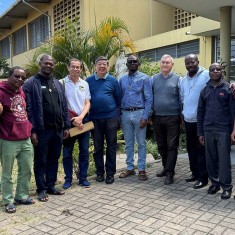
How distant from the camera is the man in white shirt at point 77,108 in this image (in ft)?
16.7

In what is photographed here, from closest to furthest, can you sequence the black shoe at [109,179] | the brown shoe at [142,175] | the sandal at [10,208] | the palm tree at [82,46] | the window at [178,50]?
the sandal at [10,208] < the black shoe at [109,179] < the brown shoe at [142,175] < the palm tree at [82,46] < the window at [178,50]

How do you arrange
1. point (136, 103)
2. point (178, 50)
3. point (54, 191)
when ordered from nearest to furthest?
1. point (54, 191)
2. point (136, 103)
3. point (178, 50)

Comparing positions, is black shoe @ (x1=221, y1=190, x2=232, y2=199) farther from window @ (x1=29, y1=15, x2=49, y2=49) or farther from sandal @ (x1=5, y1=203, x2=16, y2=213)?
window @ (x1=29, y1=15, x2=49, y2=49)

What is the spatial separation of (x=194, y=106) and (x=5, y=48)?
2306 centimetres

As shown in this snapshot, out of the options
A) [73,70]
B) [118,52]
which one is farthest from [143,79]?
[118,52]

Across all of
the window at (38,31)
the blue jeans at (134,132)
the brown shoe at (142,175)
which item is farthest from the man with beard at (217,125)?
the window at (38,31)

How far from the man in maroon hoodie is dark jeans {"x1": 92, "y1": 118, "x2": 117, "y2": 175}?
4.24ft

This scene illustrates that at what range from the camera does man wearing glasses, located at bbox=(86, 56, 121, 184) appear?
17.5 feet

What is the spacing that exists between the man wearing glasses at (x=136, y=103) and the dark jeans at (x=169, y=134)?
22cm

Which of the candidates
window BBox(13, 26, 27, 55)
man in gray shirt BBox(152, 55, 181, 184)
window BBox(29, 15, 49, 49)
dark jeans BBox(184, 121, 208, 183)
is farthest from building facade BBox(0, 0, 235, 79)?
dark jeans BBox(184, 121, 208, 183)

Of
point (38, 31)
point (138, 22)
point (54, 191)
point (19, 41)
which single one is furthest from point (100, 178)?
point (19, 41)

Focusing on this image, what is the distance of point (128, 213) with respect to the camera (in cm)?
422

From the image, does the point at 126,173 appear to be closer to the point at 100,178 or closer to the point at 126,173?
the point at 126,173

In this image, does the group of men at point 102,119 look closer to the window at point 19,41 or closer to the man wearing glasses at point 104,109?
the man wearing glasses at point 104,109
